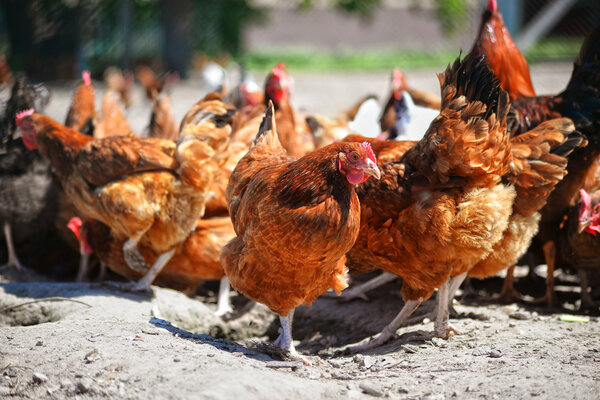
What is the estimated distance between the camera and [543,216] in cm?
431

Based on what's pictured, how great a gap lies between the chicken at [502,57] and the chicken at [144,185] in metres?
2.36

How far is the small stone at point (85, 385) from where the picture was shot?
2.60 metres

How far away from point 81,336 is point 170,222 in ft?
3.82

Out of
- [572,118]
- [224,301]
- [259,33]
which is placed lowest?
[224,301]

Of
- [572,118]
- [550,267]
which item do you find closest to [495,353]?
[550,267]

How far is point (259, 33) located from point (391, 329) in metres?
20.6

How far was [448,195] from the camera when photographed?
3422 mm

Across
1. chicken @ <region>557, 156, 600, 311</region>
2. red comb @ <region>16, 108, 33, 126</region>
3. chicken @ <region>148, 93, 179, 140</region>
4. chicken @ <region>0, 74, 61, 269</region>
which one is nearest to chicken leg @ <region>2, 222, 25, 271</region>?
chicken @ <region>0, 74, 61, 269</region>

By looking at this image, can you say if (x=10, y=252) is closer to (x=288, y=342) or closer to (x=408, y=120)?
(x=288, y=342)

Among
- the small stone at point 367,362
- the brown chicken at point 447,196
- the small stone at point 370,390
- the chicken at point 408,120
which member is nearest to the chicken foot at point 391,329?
the brown chicken at point 447,196

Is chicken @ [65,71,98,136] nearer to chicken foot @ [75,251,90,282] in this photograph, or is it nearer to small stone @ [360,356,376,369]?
chicken foot @ [75,251,90,282]

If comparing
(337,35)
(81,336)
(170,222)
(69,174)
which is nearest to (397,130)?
(170,222)

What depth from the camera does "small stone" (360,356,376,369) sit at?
10.6ft

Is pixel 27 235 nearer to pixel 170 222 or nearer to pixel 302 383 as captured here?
pixel 170 222
